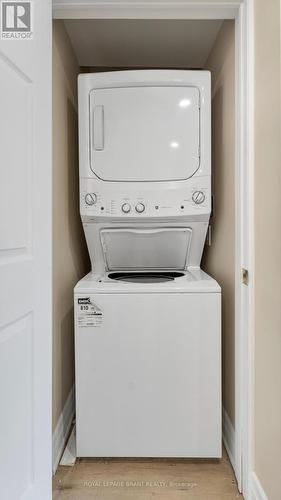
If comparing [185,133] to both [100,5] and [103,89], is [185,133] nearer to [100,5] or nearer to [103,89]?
[103,89]

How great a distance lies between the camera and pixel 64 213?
1952mm

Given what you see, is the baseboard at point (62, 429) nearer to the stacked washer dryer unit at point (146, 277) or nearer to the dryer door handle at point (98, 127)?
the stacked washer dryer unit at point (146, 277)

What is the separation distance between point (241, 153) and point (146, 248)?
799 mm

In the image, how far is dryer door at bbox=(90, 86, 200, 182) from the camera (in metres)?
1.89

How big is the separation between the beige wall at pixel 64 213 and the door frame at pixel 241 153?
0.38 metres

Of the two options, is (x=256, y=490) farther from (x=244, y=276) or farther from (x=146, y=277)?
(x=146, y=277)

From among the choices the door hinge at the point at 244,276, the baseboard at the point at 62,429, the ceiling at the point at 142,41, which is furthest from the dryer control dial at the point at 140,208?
the baseboard at the point at 62,429

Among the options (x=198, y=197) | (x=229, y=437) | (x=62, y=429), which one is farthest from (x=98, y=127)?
(x=229, y=437)
